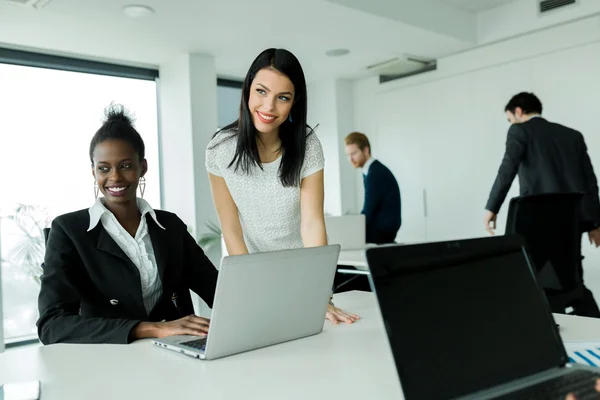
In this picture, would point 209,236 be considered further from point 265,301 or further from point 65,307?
point 265,301

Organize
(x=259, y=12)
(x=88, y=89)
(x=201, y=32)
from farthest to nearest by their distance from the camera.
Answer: (x=88, y=89)
(x=201, y=32)
(x=259, y=12)

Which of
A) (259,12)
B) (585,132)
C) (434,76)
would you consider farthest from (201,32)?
(585,132)

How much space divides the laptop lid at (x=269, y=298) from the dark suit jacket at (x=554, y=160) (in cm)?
274

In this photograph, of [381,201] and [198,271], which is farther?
[381,201]

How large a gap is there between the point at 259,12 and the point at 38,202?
268 cm

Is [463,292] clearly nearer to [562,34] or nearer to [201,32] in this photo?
[201,32]

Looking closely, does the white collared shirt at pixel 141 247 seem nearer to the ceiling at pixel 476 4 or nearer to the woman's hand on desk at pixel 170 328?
the woman's hand on desk at pixel 170 328

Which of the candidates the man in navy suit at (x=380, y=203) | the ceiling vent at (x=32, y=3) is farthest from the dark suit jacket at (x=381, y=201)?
the ceiling vent at (x=32, y=3)

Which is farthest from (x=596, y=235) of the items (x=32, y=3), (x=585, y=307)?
(x=32, y=3)

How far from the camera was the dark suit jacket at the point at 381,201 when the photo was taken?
445 cm

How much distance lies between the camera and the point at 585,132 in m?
4.96

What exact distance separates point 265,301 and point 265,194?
689mm

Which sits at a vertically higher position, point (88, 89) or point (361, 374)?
point (88, 89)

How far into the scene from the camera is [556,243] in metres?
2.46
